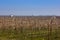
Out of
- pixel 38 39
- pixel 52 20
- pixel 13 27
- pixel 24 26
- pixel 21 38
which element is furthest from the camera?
pixel 24 26

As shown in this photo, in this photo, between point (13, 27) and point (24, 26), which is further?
point (24, 26)

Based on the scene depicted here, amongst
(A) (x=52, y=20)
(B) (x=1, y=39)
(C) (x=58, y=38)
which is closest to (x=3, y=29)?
(B) (x=1, y=39)

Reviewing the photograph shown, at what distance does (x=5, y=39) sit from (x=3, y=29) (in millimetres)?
7172

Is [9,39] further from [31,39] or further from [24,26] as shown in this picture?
[24,26]

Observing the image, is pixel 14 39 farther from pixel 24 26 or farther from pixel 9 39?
pixel 24 26

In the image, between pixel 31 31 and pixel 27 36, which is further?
pixel 31 31

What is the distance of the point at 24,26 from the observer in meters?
26.8

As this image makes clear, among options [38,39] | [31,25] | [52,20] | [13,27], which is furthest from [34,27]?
[52,20]

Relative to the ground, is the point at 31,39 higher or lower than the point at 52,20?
lower

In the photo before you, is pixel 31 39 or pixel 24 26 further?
pixel 24 26

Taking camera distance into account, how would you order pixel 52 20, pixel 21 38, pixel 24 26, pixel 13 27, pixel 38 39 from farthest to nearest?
pixel 24 26
pixel 13 27
pixel 38 39
pixel 21 38
pixel 52 20

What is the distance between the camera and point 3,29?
26109mm

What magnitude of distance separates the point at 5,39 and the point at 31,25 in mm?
7402

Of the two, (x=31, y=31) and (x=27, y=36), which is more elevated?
(x=31, y=31)
